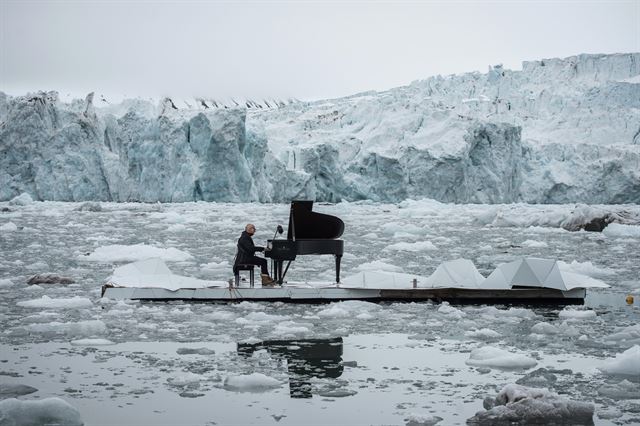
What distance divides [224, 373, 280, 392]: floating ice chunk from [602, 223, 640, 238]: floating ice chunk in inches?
986

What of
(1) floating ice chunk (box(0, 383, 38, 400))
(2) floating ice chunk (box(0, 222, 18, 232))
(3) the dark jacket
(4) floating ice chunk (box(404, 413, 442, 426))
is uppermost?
(3) the dark jacket

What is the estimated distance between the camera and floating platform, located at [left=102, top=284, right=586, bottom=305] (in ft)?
38.5

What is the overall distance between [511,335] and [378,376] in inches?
111

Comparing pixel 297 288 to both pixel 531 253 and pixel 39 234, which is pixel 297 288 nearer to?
pixel 531 253

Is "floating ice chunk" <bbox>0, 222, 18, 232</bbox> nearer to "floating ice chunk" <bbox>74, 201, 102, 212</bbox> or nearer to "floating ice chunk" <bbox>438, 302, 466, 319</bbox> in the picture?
"floating ice chunk" <bbox>74, 201, 102, 212</bbox>

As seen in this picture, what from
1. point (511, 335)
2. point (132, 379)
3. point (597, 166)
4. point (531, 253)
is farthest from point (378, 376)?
point (597, 166)

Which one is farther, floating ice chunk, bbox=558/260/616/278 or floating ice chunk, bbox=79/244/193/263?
floating ice chunk, bbox=79/244/193/263

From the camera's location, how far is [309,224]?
12484mm

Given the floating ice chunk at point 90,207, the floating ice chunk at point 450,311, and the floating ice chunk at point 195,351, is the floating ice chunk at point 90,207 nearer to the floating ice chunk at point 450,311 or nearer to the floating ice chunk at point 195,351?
the floating ice chunk at point 450,311

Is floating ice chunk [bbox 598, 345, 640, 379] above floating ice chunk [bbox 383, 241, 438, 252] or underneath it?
above

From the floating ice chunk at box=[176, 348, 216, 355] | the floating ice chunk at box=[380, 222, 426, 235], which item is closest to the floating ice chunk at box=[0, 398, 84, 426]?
the floating ice chunk at box=[176, 348, 216, 355]

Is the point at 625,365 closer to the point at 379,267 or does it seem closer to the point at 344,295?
the point at 344,295

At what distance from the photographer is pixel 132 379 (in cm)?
683

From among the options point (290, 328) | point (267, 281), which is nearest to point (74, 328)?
point (290, 328)
